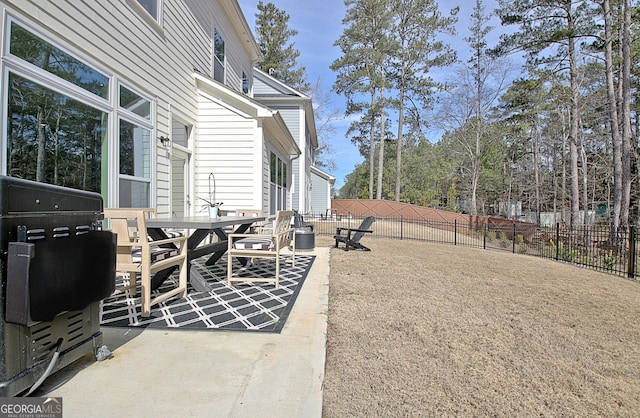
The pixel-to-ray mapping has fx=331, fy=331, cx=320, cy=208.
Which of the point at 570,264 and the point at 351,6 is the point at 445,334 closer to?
the point at 570,264

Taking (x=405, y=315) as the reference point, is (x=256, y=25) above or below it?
above

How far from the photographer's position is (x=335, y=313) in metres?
3.37

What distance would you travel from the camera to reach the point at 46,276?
165 centimetres

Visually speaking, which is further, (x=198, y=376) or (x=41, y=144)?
(x=41, y=144)

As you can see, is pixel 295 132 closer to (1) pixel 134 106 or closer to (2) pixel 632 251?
(1) pixel 134 106

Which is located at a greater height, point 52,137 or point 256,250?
point 52,137

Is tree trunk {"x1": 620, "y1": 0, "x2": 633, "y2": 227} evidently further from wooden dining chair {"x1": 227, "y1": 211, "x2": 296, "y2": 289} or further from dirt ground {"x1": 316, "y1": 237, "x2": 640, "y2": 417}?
wooden dining chair {"x1": 227, "y1": 211, "x2": 296, "y2": 289}

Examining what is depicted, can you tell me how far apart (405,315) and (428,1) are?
→ 24161 millimetres

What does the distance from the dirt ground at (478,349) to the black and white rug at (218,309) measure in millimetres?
570

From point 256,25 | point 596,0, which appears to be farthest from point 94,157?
point 256,25

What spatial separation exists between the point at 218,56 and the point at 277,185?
3720 mm

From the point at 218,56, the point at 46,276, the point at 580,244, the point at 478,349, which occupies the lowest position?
the point at 478,349

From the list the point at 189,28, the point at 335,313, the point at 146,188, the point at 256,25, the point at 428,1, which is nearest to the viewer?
the point at 335,313

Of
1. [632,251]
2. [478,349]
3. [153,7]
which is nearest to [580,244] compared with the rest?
[632,251]
